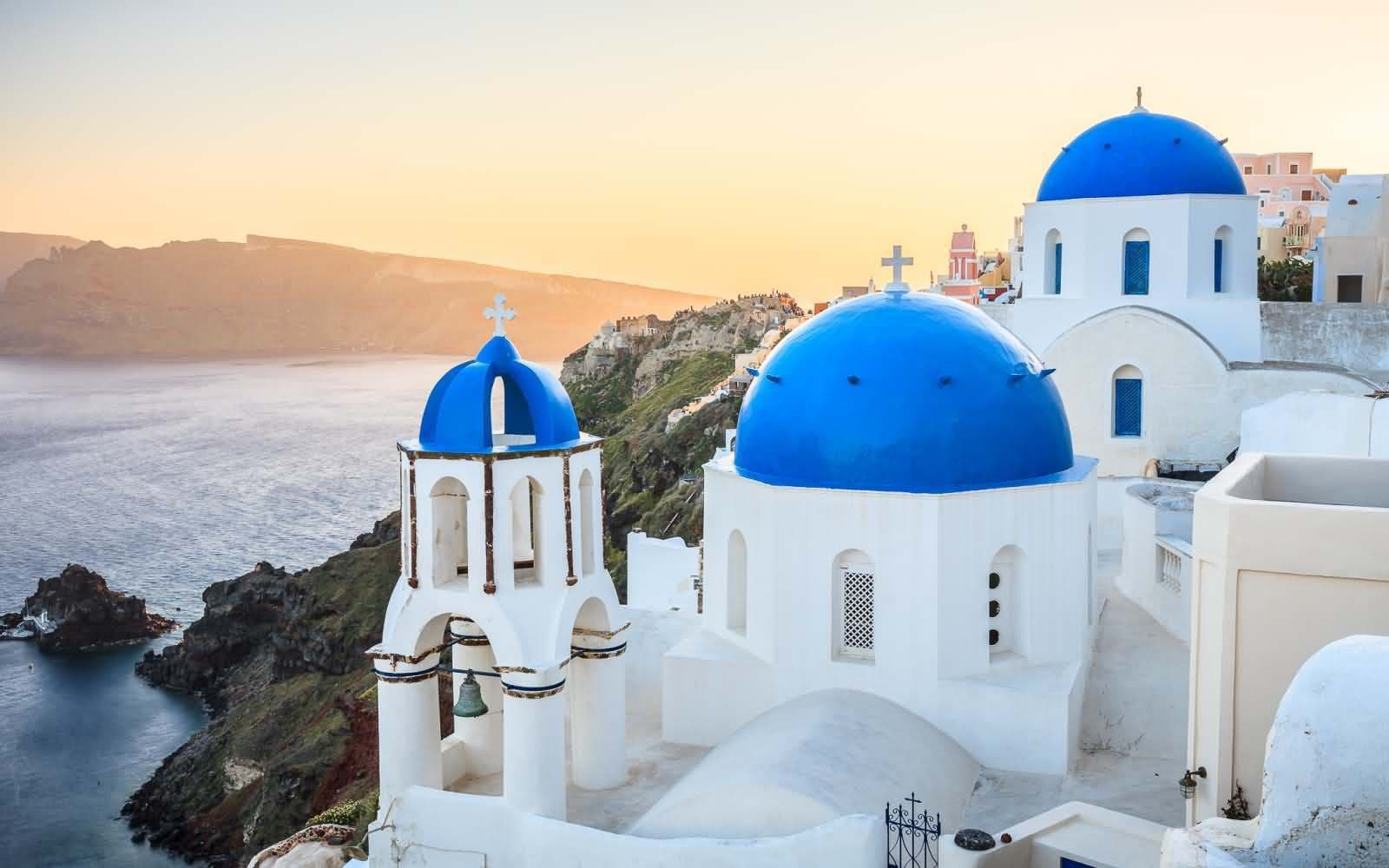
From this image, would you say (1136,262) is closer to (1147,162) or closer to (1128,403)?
(1147,162)

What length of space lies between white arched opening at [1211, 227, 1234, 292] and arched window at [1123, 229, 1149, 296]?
1.21 metres

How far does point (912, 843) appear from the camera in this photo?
9.95m

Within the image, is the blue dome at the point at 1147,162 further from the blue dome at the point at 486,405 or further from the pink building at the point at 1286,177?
the pink building at the point at 1286,177

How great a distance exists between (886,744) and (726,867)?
90.6 inches

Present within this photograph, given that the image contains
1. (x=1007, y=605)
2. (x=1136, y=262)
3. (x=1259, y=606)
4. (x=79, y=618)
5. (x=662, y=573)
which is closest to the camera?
(x=1259, y=606)

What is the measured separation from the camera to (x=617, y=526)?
48750 mm

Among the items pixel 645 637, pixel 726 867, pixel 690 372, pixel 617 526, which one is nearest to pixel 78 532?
pixel 690 372

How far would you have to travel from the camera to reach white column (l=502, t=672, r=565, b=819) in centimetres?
1082

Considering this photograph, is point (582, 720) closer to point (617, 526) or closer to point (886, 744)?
point (886, 744)

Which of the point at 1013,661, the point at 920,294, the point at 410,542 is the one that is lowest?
the point at 1013,661

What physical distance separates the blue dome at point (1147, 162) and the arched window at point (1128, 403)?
3475 millimetres

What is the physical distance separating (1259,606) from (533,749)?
597 centimetres

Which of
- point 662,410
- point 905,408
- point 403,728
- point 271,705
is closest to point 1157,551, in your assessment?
point 905,408

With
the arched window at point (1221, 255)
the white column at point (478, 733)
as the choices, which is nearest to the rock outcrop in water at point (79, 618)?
the white column at point (478, 733)
